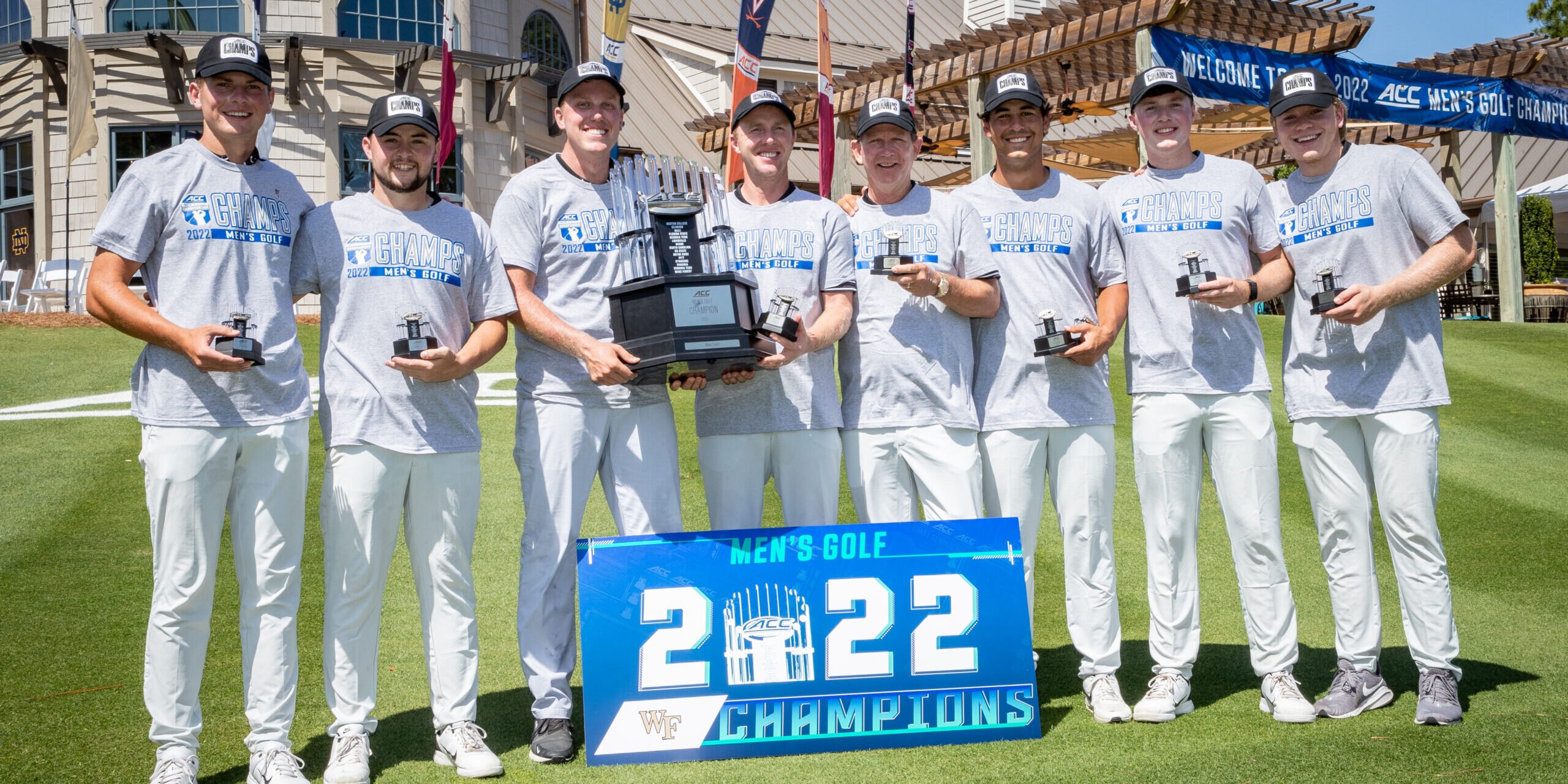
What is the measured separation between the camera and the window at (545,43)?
23000 mm

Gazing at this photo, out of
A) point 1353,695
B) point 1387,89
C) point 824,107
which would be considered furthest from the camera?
point 1387,89

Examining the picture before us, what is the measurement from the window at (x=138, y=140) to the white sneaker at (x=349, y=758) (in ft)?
63.1

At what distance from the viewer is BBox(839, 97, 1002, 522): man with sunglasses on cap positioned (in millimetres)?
4352

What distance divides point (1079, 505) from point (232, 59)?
3.32m

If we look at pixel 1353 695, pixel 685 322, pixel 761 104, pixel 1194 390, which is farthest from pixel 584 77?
pixel 1353 695

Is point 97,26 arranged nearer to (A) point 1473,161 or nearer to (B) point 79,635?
(B) point 79,635

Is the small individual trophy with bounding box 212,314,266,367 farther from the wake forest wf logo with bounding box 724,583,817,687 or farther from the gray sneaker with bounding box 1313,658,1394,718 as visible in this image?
the gray sneaker with bounding box 1313,658,1394,718

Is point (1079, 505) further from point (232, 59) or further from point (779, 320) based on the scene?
point (232, 59)

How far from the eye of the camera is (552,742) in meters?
3.88

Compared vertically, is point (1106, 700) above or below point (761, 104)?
below

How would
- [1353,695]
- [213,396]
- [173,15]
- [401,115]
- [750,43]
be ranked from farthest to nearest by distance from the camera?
[173,15]
[750,43]
[1353,695]
[401,115]
[213,396]

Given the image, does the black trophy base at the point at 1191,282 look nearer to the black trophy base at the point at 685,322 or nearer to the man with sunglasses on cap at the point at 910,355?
the man with sunglasses on cap at the point at 910,355

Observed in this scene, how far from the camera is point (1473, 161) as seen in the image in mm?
24453

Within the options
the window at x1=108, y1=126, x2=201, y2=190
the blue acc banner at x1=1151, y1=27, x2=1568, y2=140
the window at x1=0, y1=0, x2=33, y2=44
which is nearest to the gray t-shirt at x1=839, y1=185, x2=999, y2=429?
the blue acc banner at x1=1151, y1=27, x2=1568, y2=140
